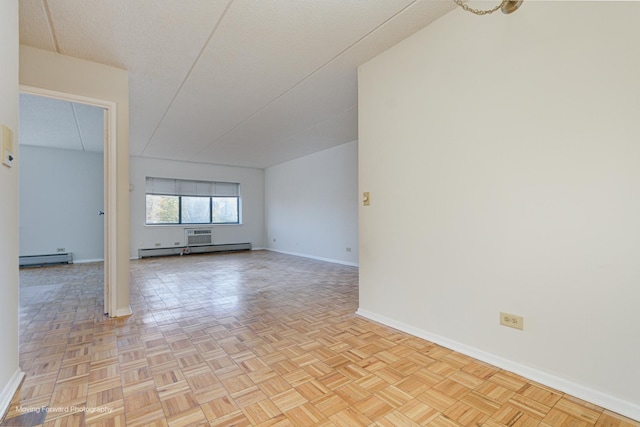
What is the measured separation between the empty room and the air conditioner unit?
3.50 metres

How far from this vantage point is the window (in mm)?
7156

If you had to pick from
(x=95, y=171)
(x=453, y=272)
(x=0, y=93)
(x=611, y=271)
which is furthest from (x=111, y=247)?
(x=95, y=171)

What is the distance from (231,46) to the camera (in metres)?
2.50

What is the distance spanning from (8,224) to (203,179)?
6.42m

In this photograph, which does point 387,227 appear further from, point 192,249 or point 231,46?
point 192,249

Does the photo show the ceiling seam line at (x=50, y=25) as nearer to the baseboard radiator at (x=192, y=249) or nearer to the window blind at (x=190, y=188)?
the window blind at (x=190, y=188)

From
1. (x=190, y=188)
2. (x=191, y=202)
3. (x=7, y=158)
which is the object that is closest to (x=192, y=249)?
(x=191, y=202)

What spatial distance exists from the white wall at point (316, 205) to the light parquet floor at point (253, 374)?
9.50 ft

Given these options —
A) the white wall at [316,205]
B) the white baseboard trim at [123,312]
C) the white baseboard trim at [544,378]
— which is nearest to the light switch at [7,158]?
the white baseboard trim at [123,312]

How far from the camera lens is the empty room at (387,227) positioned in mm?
1441

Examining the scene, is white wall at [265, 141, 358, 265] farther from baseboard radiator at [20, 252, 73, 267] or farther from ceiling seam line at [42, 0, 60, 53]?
baseboard radiator at [20, 252, 73, 267]

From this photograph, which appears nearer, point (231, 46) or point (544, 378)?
point (544, 378)

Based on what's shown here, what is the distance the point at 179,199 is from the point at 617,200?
25.8 feet

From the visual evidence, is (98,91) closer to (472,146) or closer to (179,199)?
(472,146)
